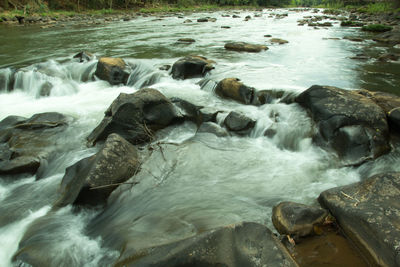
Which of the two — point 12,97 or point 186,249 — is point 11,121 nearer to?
point 12,97

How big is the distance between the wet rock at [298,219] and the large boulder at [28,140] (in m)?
3.79

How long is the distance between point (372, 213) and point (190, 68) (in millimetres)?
6190

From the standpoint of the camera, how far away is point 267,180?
401cm

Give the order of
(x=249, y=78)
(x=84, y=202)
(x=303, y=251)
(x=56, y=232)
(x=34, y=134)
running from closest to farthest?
(x=303, y=251)
(x=56, y=232)
(x=84, y=202)
(x=34, y=134)
(x=249, y=78)

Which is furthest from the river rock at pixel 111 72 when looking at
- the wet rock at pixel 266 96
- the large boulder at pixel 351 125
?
the large boulder at pixel 351 125

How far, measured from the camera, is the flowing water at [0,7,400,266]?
10.1 feet

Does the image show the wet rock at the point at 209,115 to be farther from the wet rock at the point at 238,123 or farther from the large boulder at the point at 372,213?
the large boulder at the point at 372,213

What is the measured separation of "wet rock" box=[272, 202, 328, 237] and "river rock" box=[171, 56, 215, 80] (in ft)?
18.6

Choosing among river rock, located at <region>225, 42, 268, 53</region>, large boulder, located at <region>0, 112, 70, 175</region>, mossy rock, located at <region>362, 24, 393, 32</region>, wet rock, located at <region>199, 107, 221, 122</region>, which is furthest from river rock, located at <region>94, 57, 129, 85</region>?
mossy rock, located at <region>362, 24, 393, 32</region>

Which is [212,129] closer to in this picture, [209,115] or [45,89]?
[209,115]

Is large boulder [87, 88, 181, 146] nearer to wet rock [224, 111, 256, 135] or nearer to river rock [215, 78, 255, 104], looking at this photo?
wet rock [224, 111, 256, 135]

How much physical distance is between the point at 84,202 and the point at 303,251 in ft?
8.38

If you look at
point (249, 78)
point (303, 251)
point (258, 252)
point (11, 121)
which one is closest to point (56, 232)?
point (258, 252)

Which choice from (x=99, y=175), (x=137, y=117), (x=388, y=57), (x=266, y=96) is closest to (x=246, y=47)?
(x=388, y=57)
